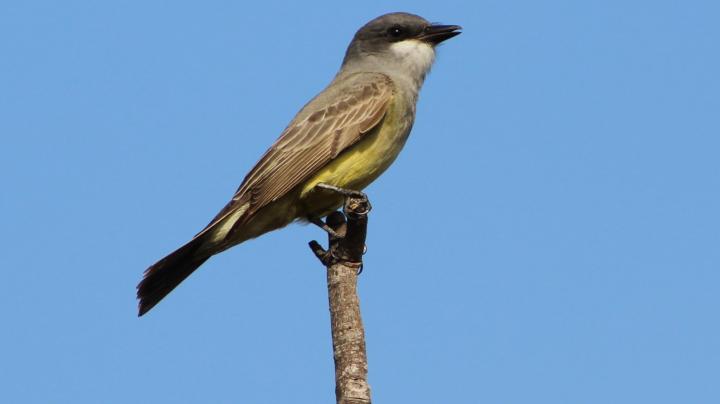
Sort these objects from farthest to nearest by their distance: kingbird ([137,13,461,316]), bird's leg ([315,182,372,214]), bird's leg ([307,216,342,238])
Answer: kingbird ([137,13,461,316]) → bird's leg ([307,216,342,238]) → bird's leg ([315,182,372,214])

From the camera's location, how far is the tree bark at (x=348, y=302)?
5824 mm

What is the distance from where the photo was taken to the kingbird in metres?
8.06

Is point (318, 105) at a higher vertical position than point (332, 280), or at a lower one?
higher

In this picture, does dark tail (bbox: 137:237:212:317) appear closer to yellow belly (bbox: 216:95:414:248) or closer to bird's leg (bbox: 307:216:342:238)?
yellow belly (bbox: 216:95:414:248)

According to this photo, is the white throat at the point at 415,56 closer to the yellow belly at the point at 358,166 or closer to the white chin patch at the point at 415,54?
the white chin patch at the point at 415,54

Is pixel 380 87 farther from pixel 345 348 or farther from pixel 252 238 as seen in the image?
pixel 345 348

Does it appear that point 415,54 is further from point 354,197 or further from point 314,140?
point 354,197

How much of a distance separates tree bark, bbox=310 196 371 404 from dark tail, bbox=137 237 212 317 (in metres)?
1.23

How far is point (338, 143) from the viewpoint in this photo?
27.1 feet

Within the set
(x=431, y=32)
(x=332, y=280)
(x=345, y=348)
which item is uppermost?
(x=431, y=32)

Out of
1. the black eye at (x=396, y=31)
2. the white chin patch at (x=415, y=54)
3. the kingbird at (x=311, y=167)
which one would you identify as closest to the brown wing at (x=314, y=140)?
the kingbird at (x=311, y=167)

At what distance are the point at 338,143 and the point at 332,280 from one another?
75.4 inches

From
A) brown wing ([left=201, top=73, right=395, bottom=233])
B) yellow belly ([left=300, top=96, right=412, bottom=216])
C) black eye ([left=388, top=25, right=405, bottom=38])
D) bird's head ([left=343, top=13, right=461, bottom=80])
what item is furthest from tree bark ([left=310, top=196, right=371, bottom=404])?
black eye ([left=388, top=25, right=405, bottom=38])

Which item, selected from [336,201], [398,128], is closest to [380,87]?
[398,128]
